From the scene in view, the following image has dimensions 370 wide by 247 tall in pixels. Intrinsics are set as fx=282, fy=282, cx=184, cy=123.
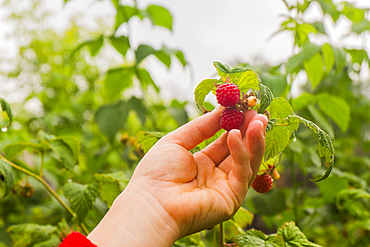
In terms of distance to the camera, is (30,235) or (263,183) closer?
(263,183)

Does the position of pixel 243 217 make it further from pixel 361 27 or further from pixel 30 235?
pixel 361 27

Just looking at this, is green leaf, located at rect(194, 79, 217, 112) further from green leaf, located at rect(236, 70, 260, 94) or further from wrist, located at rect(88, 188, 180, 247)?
wrist, located at rect(88, 188, 180, 247)

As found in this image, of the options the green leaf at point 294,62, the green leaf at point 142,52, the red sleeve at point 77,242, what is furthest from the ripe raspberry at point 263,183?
the green leaf at point 142,52

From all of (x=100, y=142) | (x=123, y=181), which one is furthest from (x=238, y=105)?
(x=100, y=142)

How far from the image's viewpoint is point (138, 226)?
17.0 inches

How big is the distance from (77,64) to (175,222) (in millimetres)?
2448

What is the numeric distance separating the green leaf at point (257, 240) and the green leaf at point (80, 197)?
1.09ft

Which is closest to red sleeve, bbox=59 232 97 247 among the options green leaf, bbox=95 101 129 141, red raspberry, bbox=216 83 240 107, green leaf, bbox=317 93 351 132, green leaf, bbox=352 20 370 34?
red raspberry, bbox=216 83 240 107

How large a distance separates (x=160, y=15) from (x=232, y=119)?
0.82 m

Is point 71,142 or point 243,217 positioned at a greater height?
point 71,142

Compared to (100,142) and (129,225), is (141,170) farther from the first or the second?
(100,142)

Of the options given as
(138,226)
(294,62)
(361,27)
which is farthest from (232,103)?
(361,27)

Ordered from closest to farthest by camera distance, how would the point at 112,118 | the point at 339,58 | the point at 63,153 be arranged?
the point at 63,153 → the point at 339,58 → the point at 112,118

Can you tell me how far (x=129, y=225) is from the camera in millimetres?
436
